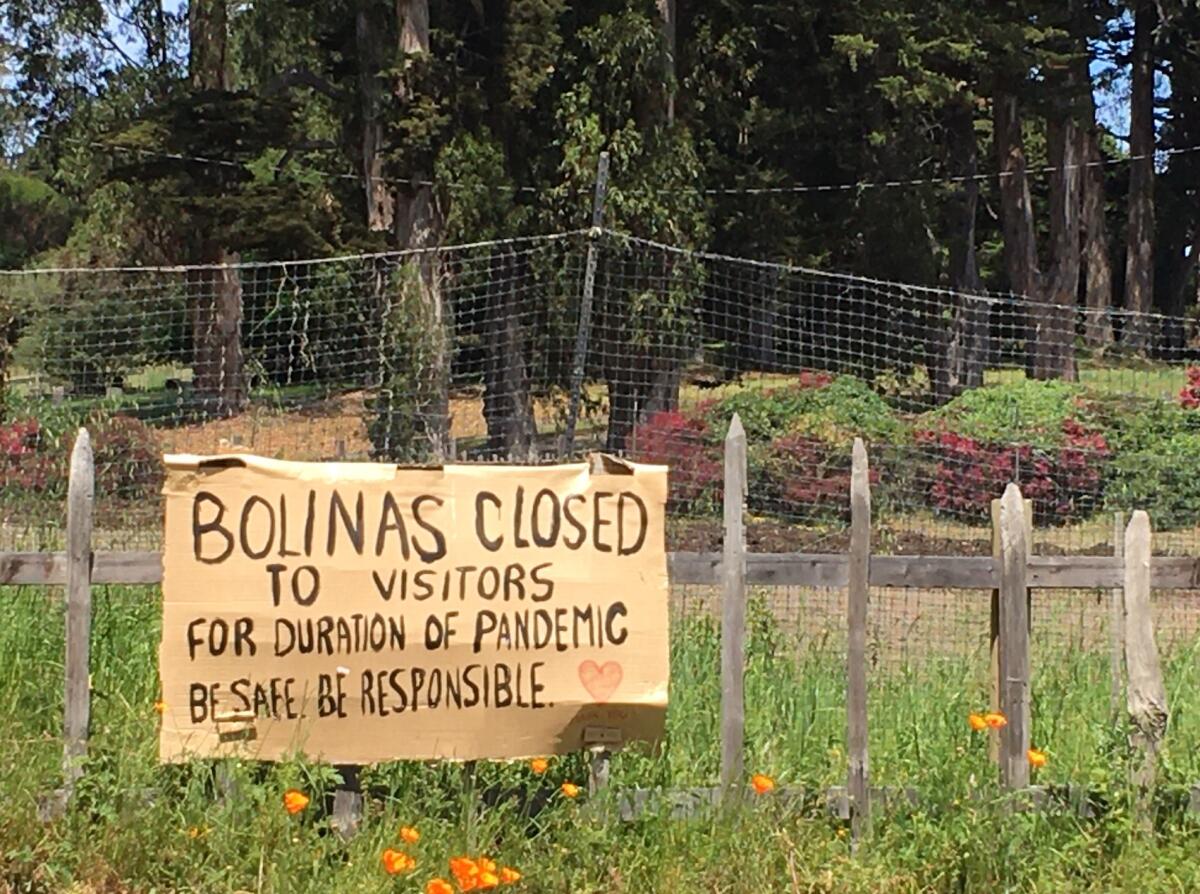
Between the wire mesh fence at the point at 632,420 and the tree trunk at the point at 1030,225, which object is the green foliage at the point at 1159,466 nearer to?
the wire mesh fence at the point at 632,420

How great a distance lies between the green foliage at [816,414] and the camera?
1535 cm

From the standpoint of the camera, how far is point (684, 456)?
43.7 ft

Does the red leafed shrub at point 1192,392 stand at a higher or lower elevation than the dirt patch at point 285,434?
higher

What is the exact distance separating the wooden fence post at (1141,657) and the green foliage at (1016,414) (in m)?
10.3

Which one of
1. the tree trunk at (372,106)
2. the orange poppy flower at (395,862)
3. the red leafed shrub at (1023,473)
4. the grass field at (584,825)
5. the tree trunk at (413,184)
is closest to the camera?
the orange poppy flower at (395,862)

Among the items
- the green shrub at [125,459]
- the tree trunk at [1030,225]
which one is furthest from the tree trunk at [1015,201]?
the green shrub at [125,459]

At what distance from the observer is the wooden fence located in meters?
4.61

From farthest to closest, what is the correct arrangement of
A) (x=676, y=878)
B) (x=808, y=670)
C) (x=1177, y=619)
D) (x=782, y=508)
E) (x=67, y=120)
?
(x=67, y=120) → (x=782, y=508) → (x=1177, y=619) → (x=808, y=670) → (x=676, y=878)

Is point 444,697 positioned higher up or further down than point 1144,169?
further down

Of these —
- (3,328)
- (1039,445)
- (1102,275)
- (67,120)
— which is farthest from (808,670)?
(1102,275)

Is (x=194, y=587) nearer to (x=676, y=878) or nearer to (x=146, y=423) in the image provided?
(x=676, y=878)

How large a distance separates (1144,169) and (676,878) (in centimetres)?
4005

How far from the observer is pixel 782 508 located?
13.4 meters

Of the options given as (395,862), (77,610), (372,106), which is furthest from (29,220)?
(395,862)
